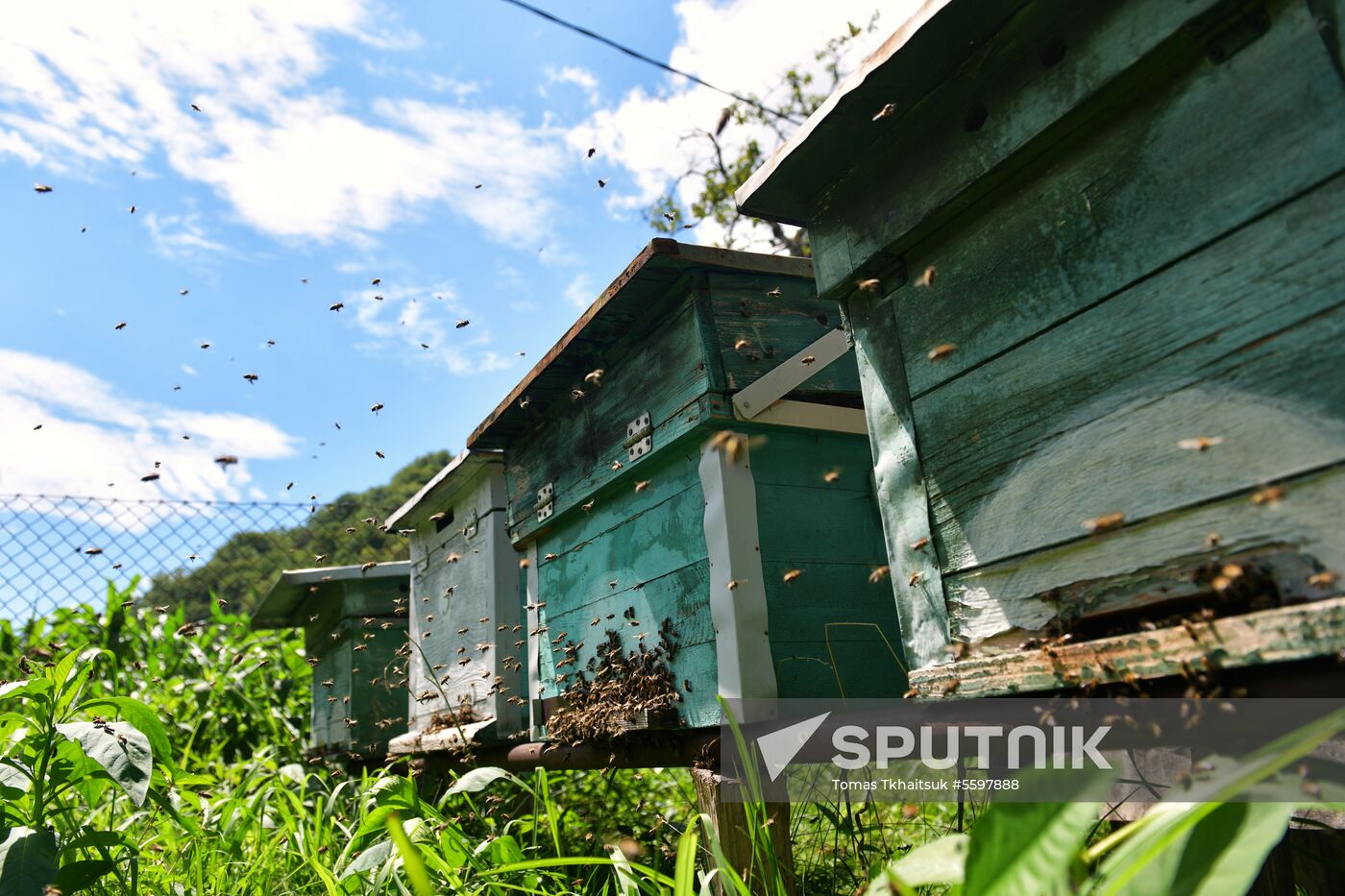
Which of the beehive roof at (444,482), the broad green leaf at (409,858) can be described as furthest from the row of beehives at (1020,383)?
the beehive roof at (444,482)

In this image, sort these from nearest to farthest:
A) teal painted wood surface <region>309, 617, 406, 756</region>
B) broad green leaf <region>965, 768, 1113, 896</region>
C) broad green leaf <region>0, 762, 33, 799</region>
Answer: broad green leaf <region>965, 768, 1113, 896</region> < broad green leaf <region>0, 762, 33, 799</region> < teal painted wood surface <region>309, 617, 406, 756</region>

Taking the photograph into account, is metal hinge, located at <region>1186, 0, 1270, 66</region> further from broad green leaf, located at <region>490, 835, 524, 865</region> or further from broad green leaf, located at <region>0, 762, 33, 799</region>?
broad green leaf, located at <region>0, 762, 33, 799</region>

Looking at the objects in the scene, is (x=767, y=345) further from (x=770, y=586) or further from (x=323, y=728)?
(x=323, y=728)

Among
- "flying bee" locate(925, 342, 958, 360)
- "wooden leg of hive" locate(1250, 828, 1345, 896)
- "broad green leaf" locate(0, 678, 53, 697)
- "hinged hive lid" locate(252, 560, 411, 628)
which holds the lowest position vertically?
"wooden leg of hive" locate(1250, 828, 1345, 896)

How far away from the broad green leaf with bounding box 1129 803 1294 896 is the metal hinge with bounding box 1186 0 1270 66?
1.19 m

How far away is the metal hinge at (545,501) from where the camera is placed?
411 centimetres

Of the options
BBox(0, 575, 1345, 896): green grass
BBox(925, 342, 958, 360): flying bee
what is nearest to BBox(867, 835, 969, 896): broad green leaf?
BBox(0, 575, 1345, 896): green grass

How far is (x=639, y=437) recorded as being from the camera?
3.31 meters

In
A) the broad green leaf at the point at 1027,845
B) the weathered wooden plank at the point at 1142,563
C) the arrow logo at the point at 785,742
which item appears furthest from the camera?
the arrow logo at the point at 785,742

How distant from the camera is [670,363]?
3223 mm

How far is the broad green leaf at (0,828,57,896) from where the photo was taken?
6.49ft

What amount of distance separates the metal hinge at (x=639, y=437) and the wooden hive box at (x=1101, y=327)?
1.15 metres

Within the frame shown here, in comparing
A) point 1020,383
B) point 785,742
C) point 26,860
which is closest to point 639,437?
point 785,742

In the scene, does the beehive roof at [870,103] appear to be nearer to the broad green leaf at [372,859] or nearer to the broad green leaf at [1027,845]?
the broad green leaf at [1027,845]
